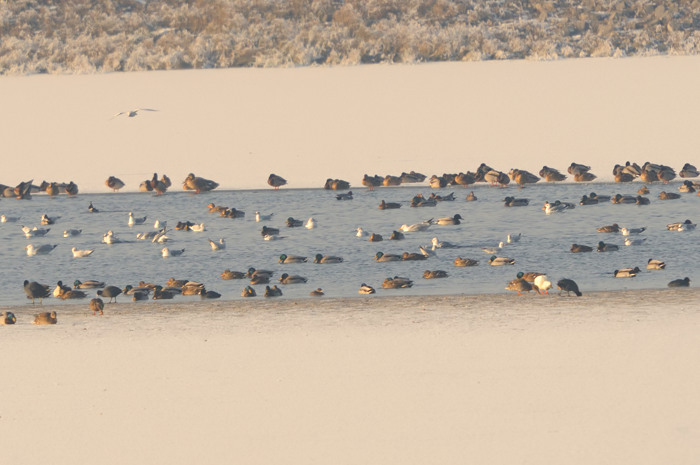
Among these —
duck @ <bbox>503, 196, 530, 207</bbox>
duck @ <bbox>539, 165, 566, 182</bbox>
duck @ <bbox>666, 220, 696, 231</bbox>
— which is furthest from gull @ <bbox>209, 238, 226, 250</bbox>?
duck @ <bbox>539, 165, 566, 182</bbox>

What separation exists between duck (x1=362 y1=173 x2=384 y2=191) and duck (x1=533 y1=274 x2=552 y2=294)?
10.6 m

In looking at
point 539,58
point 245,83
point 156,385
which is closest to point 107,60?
point 245,83

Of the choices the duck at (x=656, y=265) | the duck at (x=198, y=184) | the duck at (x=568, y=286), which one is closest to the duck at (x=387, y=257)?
the duck at (x=656, y=265)

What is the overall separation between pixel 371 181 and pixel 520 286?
1071cm

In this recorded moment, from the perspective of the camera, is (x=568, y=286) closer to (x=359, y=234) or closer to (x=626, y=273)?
(x=626, y=273)

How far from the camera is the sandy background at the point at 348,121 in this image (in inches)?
1168

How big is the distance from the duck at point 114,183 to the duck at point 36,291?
10150 millimetres

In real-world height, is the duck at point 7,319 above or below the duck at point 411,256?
below

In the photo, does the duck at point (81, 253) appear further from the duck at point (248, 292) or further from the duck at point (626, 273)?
the duck at point (626, 273)

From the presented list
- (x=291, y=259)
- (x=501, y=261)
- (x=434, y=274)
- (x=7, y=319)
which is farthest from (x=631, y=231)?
(x=7, y=319)

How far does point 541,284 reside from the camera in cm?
1594

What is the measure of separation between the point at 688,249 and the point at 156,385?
33.1 ft

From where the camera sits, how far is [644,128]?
32.4 m

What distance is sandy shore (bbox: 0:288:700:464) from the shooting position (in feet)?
33.3
